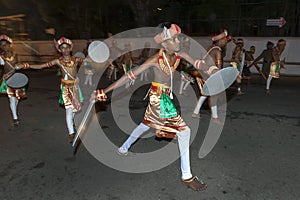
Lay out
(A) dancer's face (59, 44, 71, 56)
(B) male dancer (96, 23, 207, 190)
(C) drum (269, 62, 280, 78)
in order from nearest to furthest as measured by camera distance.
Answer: (B) male dancer (96, 23, 207, 190), (A) dancer's face (59, 44, 71, 56), (C) drum (269, 62, 280, 78)

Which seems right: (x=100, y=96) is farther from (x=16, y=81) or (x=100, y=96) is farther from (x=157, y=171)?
(x=16, y=81)

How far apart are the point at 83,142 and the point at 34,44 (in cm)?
1660

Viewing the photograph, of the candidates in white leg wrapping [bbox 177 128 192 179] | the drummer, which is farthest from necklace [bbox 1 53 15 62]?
white leg wrapping [bbox 177 128 192 179]

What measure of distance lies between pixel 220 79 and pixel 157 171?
147 centimetres

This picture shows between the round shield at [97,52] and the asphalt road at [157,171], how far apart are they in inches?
121

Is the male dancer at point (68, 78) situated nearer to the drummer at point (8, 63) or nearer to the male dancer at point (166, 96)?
the drummer at point (8, 63)

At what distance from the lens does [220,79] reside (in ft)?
10.5

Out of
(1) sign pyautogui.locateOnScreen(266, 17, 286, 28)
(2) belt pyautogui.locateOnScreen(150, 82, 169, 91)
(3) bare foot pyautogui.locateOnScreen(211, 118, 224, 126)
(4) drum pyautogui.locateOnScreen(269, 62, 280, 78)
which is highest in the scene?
(1) sign pyautogui.locateOnScreen(266, 17, 286, 28)

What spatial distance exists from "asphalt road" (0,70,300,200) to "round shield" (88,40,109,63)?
121 inches

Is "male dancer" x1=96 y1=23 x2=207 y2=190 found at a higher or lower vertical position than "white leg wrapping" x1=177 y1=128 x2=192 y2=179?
higher

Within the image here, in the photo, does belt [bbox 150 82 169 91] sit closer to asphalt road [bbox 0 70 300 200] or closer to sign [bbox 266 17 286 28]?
asphalt road [bbox 0 70 300 200]

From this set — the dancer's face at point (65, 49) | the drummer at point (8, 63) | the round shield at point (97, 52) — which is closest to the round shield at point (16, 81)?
the drummer at point (8, 63)

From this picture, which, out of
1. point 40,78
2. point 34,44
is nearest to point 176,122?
point 40,78

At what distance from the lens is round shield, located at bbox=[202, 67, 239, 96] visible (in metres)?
3.10
